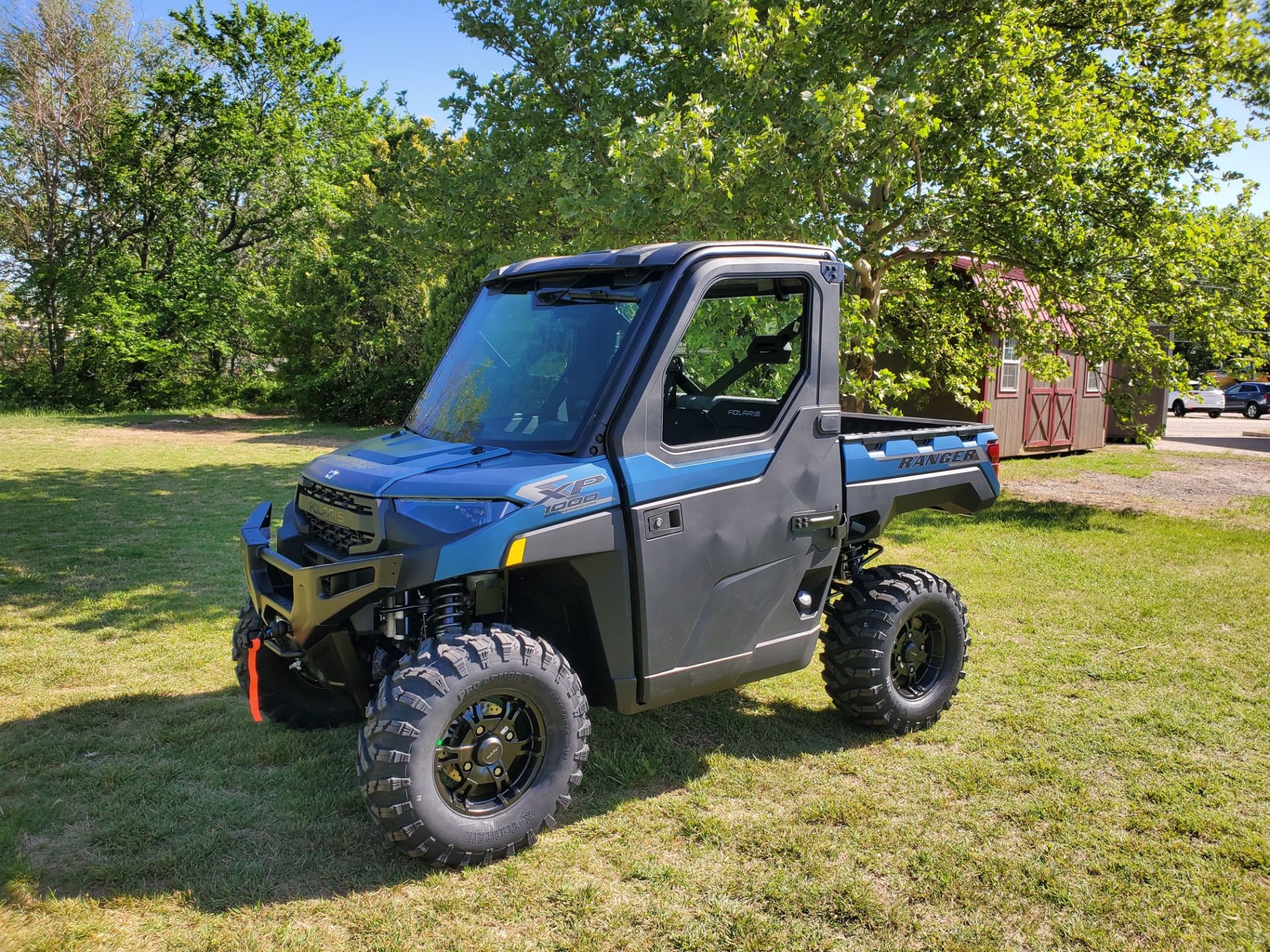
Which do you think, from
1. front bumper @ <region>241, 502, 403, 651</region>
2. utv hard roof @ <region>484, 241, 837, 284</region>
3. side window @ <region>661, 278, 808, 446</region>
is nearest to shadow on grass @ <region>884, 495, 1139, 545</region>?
side window @ <region>661, 278, 808, 446</region>

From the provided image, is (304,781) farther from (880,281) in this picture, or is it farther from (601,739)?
(880,281)

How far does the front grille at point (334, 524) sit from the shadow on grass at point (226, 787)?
3.88 feet

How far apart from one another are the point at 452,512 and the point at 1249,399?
4247 cm

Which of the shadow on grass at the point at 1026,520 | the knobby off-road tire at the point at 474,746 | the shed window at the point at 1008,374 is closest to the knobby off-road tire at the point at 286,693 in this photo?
the knobby off-road tire at the point at 474,746

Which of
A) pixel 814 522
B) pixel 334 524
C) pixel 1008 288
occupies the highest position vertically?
pixel 1008 288

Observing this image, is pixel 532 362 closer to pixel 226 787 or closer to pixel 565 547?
pixel 565 547

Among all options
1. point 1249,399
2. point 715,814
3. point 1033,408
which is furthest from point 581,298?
point 1249,399

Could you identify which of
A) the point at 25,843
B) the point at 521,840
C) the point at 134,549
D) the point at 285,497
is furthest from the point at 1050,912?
the point at 285,497

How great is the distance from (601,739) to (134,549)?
646 cm

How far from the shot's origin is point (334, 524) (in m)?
3.75

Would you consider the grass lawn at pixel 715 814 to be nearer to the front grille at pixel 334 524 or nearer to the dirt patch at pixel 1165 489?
the front grille at pixel 334 524

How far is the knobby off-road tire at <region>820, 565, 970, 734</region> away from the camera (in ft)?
15.1

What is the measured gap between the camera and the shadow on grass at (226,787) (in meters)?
3.48

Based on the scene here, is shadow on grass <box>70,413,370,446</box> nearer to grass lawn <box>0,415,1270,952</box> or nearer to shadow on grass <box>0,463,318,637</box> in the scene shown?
shadow on grass <box>0,463,318,637</box>
